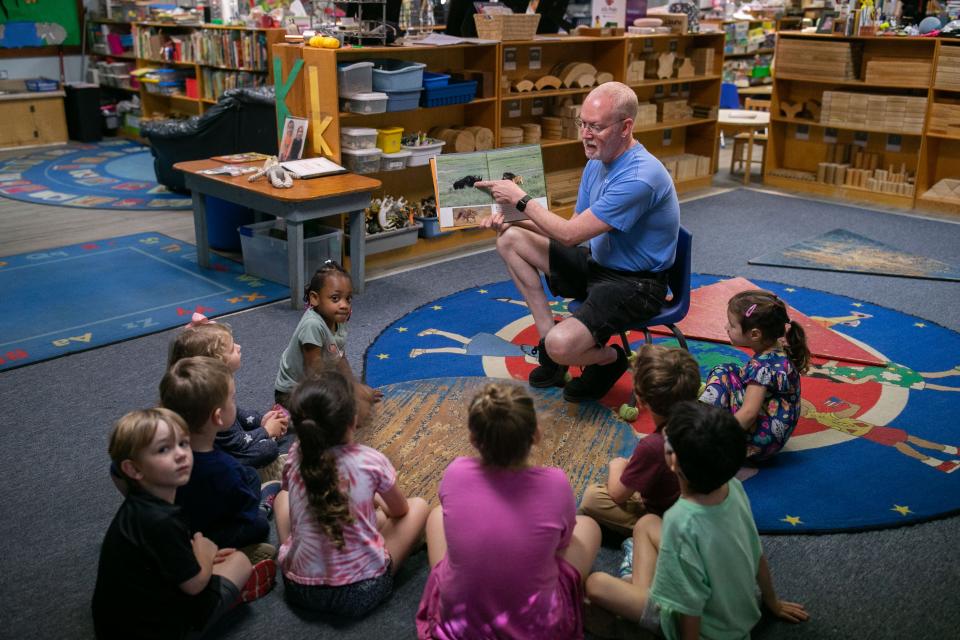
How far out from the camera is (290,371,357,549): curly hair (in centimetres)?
228

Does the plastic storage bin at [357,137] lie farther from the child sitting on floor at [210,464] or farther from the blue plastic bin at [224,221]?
the child sitting on floor at [210,464]

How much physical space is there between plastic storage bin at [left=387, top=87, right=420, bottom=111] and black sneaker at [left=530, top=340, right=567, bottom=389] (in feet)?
7.11

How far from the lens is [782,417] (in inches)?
126

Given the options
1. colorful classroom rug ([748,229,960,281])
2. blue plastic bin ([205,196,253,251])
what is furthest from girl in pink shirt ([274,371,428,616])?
colorful classroom rug ([748,229,960,281])

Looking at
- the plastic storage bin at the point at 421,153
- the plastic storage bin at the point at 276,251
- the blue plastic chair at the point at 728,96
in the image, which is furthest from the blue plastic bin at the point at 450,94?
the blue plastic chair at the point at 728,96

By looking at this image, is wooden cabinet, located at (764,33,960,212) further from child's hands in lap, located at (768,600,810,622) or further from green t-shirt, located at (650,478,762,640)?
green t-shirt, located at (650,478,762,640)

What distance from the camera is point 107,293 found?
5.25 metres

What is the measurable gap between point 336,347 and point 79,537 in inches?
44.3

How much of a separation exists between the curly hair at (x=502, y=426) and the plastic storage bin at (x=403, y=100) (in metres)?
3.61

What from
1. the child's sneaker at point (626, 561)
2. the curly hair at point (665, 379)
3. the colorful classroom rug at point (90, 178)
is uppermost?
the curly hair at point (665, 379)

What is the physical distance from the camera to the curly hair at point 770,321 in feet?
10.2

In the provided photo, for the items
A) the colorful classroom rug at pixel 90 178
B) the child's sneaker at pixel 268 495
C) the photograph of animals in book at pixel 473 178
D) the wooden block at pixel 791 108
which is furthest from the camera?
the wooden block at pixel 791 108

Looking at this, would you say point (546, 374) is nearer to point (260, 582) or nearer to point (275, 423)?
point (275, 423)

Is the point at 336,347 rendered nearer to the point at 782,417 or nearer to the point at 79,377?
the point at 79,377
